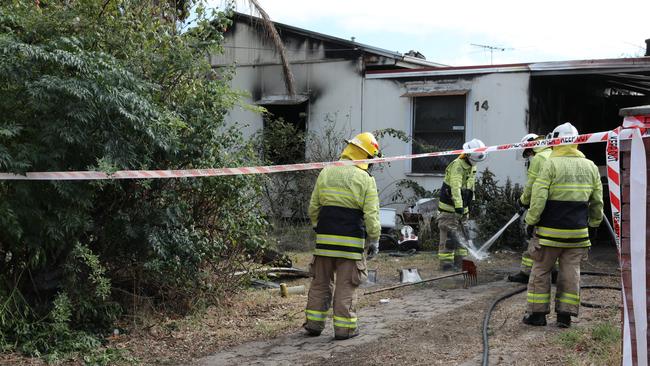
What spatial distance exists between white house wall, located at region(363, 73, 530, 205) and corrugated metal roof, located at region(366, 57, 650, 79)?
13cm

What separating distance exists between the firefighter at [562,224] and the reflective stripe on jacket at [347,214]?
1685 mm

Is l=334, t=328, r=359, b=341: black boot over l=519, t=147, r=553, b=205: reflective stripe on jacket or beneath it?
beneath

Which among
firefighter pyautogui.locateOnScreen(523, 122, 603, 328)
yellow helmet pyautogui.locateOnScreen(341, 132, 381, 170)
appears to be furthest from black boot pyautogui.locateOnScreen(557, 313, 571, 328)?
yellow helmet pyautogui.locateOnScreen(341, 132, 381, 170)

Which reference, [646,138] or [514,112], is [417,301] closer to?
[646,138]

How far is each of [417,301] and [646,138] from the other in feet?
14.8

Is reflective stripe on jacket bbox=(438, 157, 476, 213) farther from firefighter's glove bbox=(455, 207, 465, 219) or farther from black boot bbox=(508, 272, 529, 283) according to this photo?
black boot bbox=(508, 272, 529, 283)

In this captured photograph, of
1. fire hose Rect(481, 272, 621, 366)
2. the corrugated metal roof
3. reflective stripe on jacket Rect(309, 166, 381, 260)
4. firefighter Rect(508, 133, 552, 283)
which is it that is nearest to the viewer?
fire hose Rect(481, 272, 621, 366)

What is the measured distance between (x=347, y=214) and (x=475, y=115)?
8135mm

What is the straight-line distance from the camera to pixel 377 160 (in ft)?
20.0

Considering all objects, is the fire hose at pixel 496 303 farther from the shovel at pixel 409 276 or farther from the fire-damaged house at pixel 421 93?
the fire-damaged house at pixel 421 93

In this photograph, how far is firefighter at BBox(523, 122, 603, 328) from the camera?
6215 mm

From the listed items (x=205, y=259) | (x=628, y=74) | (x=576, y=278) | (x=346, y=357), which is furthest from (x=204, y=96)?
(x=628, y=74)

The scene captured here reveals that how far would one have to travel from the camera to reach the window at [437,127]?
13.6m

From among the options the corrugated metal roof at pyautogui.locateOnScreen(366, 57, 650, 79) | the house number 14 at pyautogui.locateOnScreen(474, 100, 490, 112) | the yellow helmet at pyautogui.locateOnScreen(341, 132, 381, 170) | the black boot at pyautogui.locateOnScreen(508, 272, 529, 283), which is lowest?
the black boot at pyautogui.locateOnScreen(508, 272, 529, 283)
